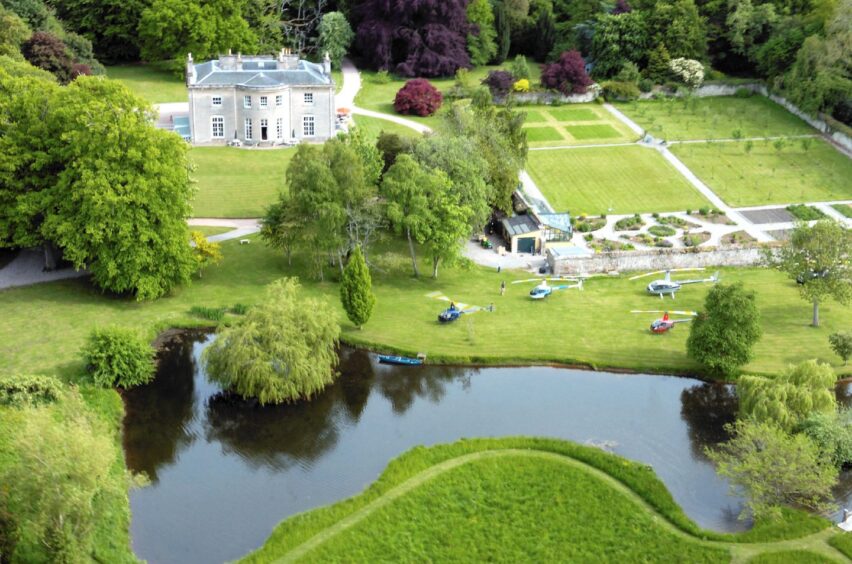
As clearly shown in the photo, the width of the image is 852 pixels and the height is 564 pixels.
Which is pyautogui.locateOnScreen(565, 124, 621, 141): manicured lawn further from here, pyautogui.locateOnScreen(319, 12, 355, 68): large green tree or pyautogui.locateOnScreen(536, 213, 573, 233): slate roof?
pyautogui.locateOnScreen(319, 12, 355, 68): large green tree

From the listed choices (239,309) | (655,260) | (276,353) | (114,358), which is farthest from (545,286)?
(114,358)

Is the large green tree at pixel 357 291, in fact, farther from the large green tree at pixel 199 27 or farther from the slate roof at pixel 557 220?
the large green tree at pixel 199 27

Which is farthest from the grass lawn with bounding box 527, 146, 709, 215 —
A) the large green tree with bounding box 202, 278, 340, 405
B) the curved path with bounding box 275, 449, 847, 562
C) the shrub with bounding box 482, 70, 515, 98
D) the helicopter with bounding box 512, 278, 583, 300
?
the curved path with bounding box 275, 449, 847, 562

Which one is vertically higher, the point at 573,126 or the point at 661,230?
the point at 573,126

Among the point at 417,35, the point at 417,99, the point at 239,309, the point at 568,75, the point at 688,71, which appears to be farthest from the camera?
the point at 417,35

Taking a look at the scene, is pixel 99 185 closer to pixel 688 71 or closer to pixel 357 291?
pixel 357 291

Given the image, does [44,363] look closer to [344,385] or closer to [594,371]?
[344,385]
